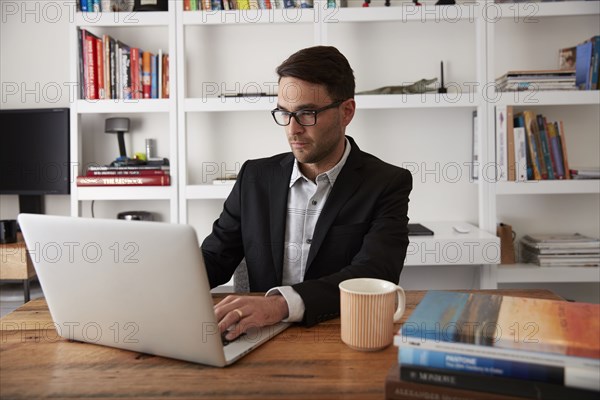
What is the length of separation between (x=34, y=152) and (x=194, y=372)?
236cm

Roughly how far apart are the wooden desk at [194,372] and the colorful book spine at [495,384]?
0.07 m

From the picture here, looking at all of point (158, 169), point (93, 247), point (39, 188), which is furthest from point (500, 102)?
point (39, 188)

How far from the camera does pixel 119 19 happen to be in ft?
8.42

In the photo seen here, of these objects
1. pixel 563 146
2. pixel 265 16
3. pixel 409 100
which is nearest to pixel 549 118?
pixel 563 146

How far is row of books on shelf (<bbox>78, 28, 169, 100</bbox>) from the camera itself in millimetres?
2604

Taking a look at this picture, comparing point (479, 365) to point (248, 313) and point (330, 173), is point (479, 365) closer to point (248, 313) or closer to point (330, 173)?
point (248, 313)

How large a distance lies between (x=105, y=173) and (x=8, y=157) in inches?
24.8

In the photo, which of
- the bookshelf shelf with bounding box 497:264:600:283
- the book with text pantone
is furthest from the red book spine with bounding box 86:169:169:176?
the book with text pantone

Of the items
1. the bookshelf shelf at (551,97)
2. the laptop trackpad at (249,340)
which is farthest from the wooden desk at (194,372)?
the bookshelf shelf at (551,97)

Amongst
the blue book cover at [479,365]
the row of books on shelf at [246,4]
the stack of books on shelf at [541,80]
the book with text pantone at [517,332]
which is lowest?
the blue book cover at [479,365]

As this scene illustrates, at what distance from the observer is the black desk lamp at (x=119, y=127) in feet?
8.98

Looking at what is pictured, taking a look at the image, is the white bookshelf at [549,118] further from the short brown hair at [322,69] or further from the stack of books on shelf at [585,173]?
the short brown hair at [322,69]

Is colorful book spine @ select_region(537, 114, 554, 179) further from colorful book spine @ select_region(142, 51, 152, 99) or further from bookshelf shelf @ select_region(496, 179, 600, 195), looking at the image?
colorful book spine @ select_region(142, 51, 152, 99)

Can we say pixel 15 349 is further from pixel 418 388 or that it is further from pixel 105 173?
pixel 105 173
